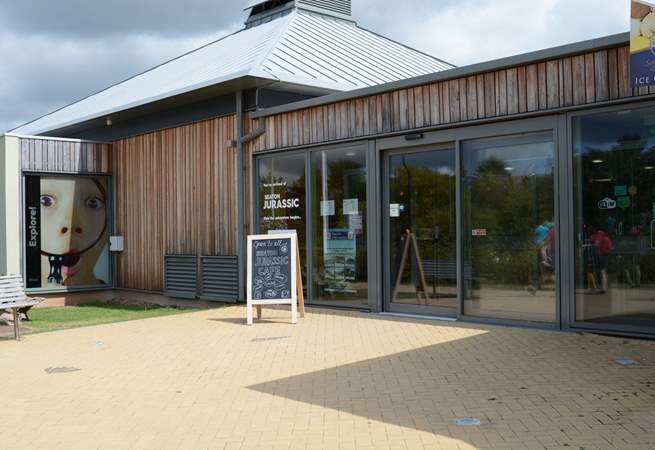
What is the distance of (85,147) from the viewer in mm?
14758

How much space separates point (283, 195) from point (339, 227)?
1.35m

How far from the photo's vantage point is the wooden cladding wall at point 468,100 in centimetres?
767

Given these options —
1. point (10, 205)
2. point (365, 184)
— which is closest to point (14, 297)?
point (10, 205)

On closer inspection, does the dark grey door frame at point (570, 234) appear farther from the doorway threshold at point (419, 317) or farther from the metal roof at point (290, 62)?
the metal roof at point (290, 62)

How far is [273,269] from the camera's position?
984cm

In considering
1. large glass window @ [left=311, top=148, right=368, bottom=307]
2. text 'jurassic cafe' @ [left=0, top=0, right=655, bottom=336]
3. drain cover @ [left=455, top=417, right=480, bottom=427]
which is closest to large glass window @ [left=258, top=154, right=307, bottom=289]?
text 'jurassic cafe' @ [left=0, top=0, right=655, bottom=336]

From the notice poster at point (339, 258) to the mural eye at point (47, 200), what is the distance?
6.39 m

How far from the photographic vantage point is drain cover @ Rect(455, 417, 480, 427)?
4.83 m

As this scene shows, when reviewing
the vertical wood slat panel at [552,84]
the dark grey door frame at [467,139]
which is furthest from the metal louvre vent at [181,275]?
the vertical wood slat panel at [552,84]

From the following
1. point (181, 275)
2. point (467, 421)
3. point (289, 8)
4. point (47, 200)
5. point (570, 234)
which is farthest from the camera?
point (289, 8)

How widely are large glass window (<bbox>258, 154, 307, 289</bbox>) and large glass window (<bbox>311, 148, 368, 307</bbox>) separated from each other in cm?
26

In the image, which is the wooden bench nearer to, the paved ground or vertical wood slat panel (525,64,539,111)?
the paved ground

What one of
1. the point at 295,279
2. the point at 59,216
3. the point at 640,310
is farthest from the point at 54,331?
the point at 640,310

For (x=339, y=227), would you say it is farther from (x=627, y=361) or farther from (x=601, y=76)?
(x=627, y=361)
